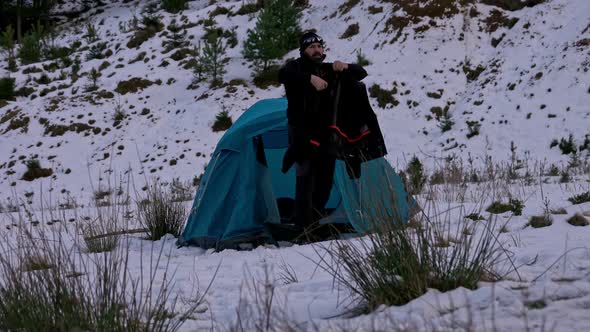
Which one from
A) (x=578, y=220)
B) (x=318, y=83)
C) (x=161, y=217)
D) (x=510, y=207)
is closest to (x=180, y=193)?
(x=161, y=217)

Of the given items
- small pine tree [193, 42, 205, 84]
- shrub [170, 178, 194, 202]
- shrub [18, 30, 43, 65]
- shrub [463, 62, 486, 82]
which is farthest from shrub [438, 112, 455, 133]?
shrub [18, 30, 43, 65]

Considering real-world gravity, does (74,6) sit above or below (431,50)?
above

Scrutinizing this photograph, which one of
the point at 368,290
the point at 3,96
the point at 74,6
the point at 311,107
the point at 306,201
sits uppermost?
the point at 74,6

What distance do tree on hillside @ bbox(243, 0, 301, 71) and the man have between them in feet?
35.2

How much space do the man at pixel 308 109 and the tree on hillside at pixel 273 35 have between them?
35.2ft

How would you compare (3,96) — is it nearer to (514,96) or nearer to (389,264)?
(514,96)

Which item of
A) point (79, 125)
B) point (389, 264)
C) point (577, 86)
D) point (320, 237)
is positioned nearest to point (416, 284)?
point (389, 264)

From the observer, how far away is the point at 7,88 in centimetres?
1641

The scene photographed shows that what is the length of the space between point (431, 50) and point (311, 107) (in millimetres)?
11204

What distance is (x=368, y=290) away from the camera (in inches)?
81.9

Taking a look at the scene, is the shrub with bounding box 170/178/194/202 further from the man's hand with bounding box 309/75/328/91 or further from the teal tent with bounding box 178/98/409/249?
the man's hand with bounding box 309/75/328/91

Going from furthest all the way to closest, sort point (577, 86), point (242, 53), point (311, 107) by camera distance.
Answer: point (242, 53) < point (577, 86) < point (311, 107)

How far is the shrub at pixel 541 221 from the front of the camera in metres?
3.68

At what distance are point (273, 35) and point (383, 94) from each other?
3.84 meters
